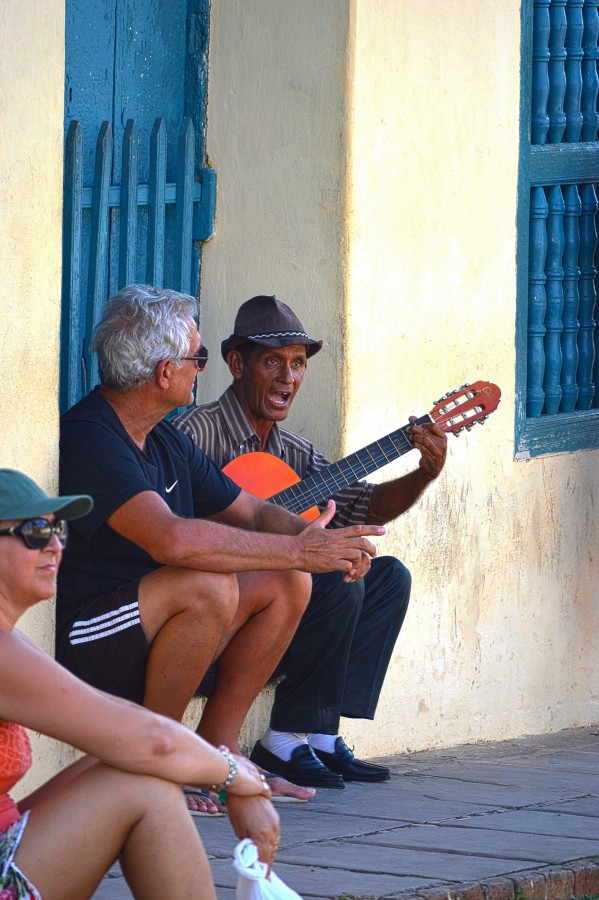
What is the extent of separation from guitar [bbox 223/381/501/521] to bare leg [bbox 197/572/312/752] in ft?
→ 1.58

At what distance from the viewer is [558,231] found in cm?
700

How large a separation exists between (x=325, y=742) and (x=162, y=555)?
117cm

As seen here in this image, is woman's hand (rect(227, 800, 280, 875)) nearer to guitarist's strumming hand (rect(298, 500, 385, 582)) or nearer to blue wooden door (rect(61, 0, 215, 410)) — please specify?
guitarist's strumming hand (rect(298, 500, 385, 582))

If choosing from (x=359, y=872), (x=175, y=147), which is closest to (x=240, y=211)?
(x=175, y=147)

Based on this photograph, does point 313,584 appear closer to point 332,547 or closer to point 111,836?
point 332,547

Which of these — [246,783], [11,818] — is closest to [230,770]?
[246,783]

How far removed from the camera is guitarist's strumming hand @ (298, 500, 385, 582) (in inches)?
197

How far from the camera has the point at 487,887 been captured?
431cm

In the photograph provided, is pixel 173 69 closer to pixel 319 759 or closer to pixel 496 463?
pixel 496 463

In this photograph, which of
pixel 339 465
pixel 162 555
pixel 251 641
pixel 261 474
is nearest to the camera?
A: pixel 162 555

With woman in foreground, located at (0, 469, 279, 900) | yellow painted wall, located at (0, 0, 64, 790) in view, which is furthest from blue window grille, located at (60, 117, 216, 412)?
woman in foreground, located at (0, 469, 279, 900)

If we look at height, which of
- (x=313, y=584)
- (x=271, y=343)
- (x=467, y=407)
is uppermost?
(x=271, y=343)

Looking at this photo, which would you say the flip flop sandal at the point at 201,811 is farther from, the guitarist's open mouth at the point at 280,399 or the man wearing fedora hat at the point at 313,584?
the guitarist's open mouth at the point at 280,399

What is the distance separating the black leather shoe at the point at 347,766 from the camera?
570 cm
